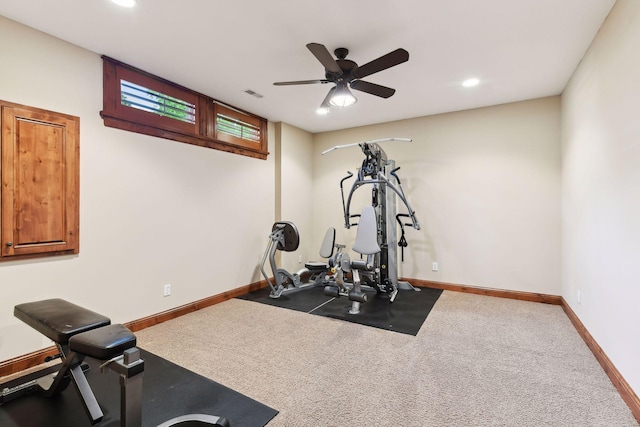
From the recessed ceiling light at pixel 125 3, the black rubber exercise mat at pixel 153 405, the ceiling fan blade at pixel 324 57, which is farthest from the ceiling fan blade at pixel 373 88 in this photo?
the black rubber exercise mat at pixel 153 405

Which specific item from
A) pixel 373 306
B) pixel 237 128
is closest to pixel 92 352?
pixel 373 306

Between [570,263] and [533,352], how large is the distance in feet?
4.79

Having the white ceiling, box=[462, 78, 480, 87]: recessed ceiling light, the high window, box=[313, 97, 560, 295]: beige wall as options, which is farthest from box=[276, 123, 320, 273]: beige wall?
box=[462, 78, 480, 87]: recessed ceiling light

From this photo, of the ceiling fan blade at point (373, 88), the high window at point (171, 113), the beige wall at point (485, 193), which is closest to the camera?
the ceiling fan blade at point (373, 88)

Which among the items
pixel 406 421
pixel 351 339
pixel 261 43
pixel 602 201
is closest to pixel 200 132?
pixel 261 43

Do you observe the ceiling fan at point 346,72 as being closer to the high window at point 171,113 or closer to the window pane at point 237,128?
the high window at point 171,113

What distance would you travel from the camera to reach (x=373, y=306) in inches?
150

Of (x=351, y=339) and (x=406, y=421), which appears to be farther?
(x=351, y=339)

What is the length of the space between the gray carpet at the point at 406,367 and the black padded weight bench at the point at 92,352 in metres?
0.67

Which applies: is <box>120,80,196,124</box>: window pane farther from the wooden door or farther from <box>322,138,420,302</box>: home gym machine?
<box>322,138,420,302</box>: home gym machine

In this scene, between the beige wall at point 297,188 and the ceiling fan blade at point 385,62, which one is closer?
the ceiling fan blade at point 385,62

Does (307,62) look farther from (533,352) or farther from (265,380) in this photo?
(533,352)

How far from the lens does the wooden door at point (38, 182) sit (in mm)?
2295

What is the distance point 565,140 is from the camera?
3.65m
